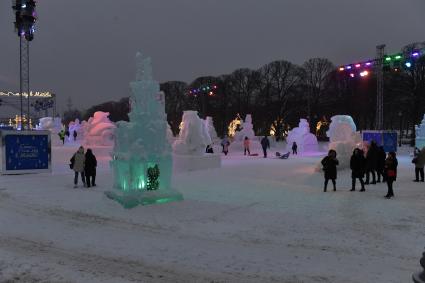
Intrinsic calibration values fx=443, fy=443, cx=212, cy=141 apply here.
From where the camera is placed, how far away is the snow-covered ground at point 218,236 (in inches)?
267

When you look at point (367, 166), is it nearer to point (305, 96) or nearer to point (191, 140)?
point (191, 140)

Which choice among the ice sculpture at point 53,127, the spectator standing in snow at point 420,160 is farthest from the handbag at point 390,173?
the ice sculpture at point 53,127

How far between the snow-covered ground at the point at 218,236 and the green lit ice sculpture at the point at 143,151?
1.88ft

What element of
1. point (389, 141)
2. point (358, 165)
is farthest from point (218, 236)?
point (389, 141)

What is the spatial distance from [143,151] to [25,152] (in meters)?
10.5

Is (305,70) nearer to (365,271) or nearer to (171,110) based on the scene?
(171,110)

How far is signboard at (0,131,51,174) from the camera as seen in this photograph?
66.7 ft

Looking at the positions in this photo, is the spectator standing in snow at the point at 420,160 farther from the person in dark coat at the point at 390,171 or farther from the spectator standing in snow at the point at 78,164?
the spectator standing in snow at the point at 78,164

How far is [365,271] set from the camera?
6.83 metres

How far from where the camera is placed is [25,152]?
823 inches

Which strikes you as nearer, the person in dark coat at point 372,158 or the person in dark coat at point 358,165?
the person in dark coat at point 358,165

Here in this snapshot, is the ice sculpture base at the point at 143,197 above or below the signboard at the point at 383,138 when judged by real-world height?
below

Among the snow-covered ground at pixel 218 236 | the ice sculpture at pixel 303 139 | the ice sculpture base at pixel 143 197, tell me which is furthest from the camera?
the ice sculpture at pixel 303 139

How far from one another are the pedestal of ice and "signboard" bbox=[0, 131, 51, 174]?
631 centimetres
